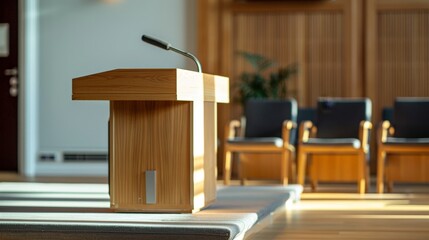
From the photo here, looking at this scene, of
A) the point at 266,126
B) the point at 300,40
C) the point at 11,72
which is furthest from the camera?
the point at 11,72

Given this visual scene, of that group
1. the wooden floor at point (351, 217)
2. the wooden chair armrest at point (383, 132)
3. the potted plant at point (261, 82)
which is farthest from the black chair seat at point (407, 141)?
the potted plant at point (261, 82)

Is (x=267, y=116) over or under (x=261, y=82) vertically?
under

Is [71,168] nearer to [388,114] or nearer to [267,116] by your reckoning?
[267,116]

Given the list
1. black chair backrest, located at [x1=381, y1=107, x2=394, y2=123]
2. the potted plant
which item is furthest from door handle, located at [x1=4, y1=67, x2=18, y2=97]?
black chair backrest, located at [x1=381, y1=107, x2=394, y2=123]

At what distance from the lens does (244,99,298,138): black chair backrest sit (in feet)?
32.9

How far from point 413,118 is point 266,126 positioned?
1599mm

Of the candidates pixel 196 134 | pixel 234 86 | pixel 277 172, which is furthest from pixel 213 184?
pixel 234 86

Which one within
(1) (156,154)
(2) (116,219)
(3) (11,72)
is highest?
(3) (11,72)

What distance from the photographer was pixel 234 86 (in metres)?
11.1

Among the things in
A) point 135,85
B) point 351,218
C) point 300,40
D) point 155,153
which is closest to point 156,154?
point 155,153

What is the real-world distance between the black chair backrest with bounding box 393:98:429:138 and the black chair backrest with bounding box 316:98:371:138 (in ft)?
1.20

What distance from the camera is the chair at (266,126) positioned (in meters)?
9.55

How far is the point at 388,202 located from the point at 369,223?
1613 millimetres

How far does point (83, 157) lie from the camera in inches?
454
